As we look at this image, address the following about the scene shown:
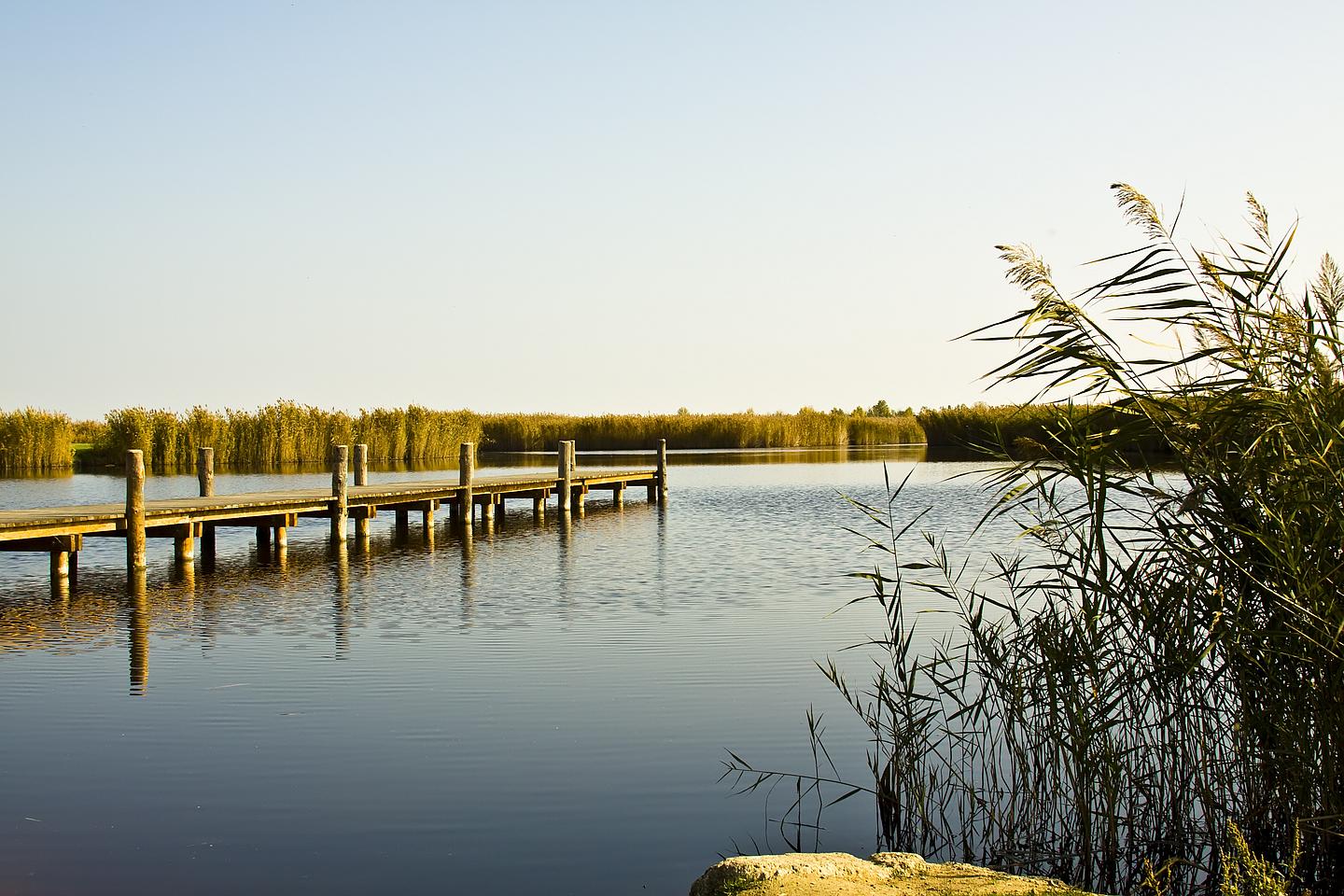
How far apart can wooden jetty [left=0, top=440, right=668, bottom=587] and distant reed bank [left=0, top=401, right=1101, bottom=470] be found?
1423cm

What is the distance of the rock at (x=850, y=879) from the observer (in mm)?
4277

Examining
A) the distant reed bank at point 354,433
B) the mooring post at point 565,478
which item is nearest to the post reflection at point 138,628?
the mooring post at point 565,478

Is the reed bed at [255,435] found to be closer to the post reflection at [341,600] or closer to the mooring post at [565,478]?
the mooring post at [565,478]

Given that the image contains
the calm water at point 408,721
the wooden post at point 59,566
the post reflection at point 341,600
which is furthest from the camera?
the wooden post at point 59,566

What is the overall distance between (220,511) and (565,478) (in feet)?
32.1

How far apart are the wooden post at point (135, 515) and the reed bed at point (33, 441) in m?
27.0

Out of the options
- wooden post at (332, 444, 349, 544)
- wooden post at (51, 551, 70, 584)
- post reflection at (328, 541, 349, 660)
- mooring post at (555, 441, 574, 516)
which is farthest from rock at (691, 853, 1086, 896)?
mooring post at (555, 441, 574, 516)

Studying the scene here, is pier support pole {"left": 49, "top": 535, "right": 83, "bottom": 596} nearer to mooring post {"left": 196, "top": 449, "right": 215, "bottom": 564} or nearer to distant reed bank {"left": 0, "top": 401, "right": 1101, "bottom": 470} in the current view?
mooring post {"left": 196, "top": 449, "right": 215, "bottom": 564}

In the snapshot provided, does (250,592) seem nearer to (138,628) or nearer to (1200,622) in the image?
(138,628)

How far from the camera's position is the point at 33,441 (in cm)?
3781

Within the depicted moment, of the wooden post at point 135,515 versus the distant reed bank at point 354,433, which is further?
the distant reed bank at point 354,433

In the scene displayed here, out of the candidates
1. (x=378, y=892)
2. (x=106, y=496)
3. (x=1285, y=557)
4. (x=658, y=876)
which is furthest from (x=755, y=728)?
(x=106, y=496)

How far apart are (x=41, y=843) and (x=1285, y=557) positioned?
18.2ft

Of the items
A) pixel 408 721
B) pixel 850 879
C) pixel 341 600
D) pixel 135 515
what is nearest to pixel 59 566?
pixel 135 515
